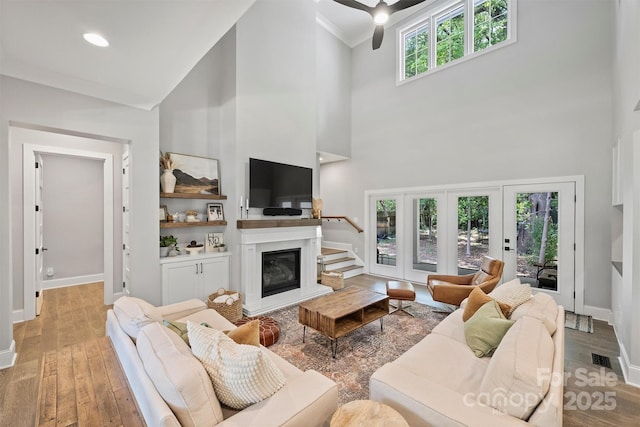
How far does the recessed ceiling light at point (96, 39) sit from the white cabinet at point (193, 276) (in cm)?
238

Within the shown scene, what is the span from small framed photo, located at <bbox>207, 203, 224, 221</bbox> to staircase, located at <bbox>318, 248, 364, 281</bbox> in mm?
2437

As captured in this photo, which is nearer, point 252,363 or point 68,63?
point 252,363

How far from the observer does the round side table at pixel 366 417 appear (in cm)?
113

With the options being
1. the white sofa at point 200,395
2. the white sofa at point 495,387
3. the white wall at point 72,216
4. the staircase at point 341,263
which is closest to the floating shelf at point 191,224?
the white sofa at point 200,395

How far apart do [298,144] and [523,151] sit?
3708 millimetres

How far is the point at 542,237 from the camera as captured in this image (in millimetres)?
4141

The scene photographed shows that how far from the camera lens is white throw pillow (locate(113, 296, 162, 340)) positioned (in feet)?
5.58

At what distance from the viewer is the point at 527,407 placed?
1.17m

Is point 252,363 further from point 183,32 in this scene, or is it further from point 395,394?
point 183,32

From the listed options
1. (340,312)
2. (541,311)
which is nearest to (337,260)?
(340,312)

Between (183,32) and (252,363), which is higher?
(183,32)

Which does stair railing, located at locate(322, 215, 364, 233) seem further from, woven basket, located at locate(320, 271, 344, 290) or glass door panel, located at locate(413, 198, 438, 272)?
woven basket, located at locate(320, 271, 344, 290)

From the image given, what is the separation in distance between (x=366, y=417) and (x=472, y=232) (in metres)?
4.55

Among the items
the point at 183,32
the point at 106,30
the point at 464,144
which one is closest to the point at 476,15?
the point at 464,144
